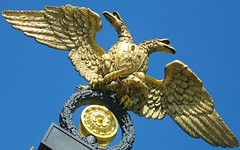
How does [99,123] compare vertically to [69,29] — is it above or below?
below

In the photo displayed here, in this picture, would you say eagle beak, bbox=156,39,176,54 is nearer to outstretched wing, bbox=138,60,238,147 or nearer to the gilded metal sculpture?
the gilded metal sculpture

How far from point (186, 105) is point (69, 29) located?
3.22 m

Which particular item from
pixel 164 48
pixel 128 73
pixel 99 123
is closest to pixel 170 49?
pixel 164 48

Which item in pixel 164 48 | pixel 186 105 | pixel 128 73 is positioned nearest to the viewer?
pixel 128 73

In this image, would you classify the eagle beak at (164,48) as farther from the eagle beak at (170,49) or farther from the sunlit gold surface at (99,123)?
the sunlit gold surface at (99,123)

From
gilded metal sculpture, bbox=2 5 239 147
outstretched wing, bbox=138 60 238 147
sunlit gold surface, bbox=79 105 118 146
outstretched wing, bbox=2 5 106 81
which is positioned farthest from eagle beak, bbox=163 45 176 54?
sunlit gold surface, bbox=79 105 118 146

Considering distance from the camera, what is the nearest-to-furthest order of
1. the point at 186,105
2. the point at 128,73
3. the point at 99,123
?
1. the point at 99,123
2. the point at 128,73
3. the point at 186,105

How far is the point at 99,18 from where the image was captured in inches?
370

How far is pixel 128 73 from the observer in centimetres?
920

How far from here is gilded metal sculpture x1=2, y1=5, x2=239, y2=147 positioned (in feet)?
30.0

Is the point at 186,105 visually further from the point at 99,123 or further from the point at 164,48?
the point at 99,123

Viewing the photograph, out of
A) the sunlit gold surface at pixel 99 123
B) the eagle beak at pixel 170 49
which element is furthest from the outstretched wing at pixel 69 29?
the eagle beak at pixel 170 49

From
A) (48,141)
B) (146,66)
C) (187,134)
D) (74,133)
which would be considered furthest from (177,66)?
(48,141)

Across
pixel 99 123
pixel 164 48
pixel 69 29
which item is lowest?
pixel 99 123
